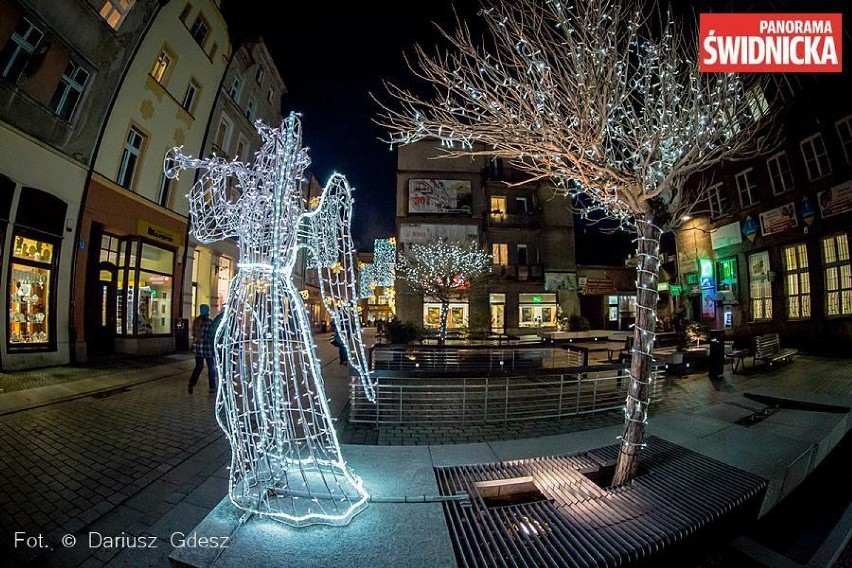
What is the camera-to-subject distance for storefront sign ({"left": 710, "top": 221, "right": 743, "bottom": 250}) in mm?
18438

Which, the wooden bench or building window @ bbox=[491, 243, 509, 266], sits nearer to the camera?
the wooden bench

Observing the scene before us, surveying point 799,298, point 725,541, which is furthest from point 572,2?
point 799,298

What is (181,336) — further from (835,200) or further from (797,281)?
(835,200)

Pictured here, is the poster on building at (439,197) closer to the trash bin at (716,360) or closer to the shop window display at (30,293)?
the trash bin at (716,360)

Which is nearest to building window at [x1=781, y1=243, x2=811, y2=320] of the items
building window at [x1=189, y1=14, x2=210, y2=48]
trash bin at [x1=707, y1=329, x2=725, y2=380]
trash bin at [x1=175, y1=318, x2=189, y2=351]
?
trash bin at [x1=707, y1=329, x2=725, y2=380]

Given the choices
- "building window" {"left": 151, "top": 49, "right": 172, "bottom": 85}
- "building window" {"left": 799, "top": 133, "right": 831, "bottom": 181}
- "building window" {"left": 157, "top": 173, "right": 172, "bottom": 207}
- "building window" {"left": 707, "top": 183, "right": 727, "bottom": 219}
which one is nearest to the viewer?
"building window" {"left": 151, "top": 49, "right": 172, "bottom": 85}

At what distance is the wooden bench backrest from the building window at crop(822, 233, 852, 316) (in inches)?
183

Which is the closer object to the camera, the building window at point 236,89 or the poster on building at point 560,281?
the building window at point 236,89

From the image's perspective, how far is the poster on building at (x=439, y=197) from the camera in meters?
25.9

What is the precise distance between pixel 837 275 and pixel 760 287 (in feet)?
11.6

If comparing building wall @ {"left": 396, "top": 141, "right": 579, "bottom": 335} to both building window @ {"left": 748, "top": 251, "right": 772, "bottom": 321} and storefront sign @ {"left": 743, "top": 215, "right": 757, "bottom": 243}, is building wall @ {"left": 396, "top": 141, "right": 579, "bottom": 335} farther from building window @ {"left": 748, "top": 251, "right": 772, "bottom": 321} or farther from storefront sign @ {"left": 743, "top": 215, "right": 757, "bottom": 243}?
storefront sign @ {"left": 743, "top": 215, "right": 757, "bottom": 243}

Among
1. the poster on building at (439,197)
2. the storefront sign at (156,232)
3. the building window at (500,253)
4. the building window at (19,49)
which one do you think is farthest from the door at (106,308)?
the building window at (500,253)

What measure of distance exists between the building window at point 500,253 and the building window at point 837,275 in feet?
54.0

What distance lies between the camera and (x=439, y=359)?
1151 centimetres
